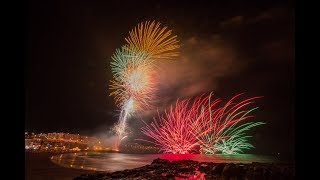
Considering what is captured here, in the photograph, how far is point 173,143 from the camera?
17.9 metres

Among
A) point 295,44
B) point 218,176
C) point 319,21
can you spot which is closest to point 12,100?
point 295,44

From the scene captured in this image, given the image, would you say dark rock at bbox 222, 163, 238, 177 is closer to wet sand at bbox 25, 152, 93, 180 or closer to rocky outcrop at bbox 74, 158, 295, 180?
rocky outcrop at bbox 74, 158, 295, 180

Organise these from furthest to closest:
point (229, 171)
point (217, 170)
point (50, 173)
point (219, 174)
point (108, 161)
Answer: point (108, 161)
point (50, 173)
point (217, 170)
point (219, 174)
point (229, 171)

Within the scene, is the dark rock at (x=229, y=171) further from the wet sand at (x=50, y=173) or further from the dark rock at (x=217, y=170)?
the wet sand at (x=50, y=173)

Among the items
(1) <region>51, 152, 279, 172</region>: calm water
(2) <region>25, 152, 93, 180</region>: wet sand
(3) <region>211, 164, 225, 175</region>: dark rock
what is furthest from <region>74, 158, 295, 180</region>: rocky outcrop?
(1) <region>51, 152, 279, 172</region>: calm water

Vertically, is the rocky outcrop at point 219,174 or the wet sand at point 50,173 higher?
the rocky outcrop at point 219,174

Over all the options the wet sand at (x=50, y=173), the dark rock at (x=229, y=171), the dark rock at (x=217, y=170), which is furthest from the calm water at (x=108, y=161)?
the dark rock at (x=229, y=171)

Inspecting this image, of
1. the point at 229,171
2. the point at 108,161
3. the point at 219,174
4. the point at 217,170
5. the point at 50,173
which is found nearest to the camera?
the point at 229,171

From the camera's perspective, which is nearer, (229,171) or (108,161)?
(229,171)

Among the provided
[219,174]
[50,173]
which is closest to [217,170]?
[219,174]

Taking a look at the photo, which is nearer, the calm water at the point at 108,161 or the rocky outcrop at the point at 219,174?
the rocky outcrop at the point at 219,174

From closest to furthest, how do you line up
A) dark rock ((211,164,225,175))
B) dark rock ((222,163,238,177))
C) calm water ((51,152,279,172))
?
dark rock ((222,163,238,177)) < dark rock ((211,164,225,175)) < calm water ((51,152,279,172))

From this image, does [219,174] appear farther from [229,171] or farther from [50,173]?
[50,173]

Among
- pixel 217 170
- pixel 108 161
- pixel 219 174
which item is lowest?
pixel 108 161
